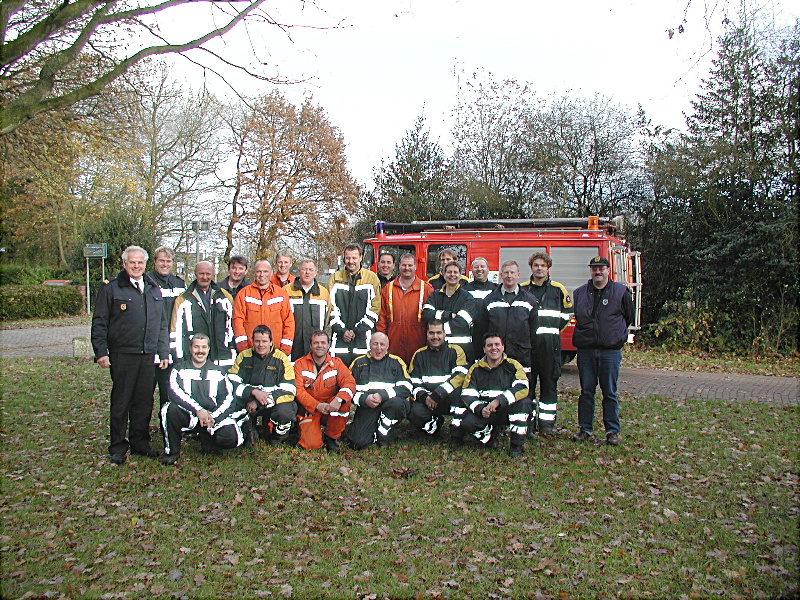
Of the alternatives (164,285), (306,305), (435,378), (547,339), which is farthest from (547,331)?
(164,285)

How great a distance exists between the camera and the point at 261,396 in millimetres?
6359

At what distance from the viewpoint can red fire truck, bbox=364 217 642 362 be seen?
1141 centimetres

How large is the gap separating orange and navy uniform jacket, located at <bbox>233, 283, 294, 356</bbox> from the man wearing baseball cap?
3139 millimetres

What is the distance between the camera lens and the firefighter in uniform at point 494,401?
255 inches

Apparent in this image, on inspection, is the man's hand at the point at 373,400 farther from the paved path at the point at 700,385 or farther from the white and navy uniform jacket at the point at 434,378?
the paved path at the point at 700,385

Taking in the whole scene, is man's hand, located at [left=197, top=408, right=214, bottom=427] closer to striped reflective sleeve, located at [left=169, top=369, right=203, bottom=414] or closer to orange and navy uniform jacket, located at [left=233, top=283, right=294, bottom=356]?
striped reflective sleeve, located at [left=169, top=369, right=203, bottom=414]

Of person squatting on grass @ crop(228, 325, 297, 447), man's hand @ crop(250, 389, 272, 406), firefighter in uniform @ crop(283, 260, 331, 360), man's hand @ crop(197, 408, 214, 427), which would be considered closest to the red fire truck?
firefighter in uniform @ crop(283, 260, 331, 360)

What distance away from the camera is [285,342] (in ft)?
23.1

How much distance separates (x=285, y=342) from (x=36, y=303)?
21281 mm

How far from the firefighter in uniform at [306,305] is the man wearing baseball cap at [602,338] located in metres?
2.85

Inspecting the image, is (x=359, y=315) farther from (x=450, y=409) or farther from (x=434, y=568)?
(x=434, y=568)

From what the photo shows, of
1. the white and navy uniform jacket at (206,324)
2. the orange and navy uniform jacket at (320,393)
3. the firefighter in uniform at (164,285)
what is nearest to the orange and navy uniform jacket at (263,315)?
the white and navy uniform jacket at (206,324)

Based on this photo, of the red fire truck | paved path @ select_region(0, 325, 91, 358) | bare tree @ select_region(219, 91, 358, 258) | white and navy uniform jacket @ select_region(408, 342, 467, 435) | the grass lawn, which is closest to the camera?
the grass lawn

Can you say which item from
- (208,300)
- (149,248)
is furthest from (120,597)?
(149,248)
